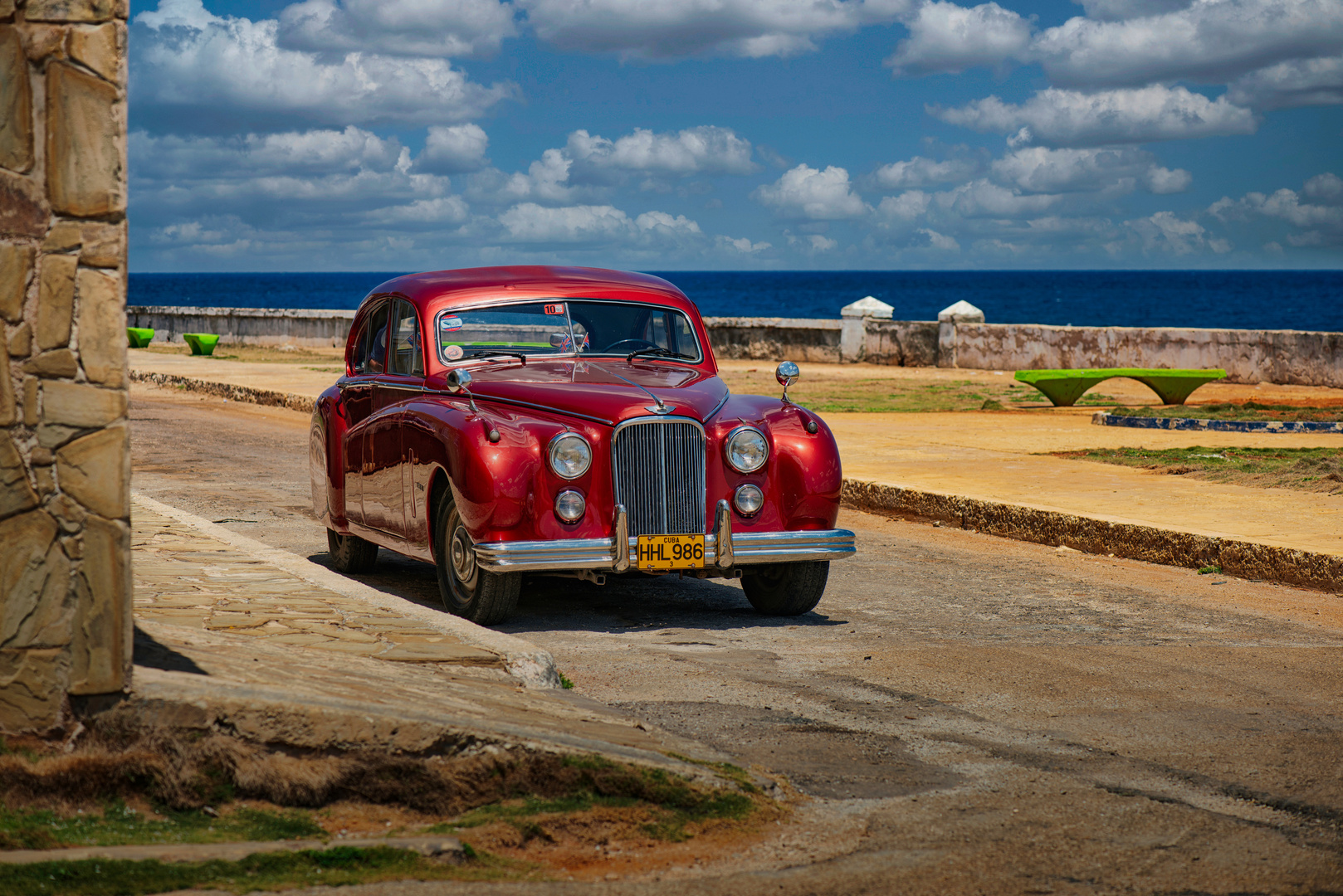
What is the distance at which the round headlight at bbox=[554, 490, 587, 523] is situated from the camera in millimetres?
6840

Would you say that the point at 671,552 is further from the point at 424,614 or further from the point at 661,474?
the point at 424,614

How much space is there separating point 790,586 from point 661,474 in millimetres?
1045

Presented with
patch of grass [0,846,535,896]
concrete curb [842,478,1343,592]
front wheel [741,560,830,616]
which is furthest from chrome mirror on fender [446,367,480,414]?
concrete curb [842,478,1343,592]

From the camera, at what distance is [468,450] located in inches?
271

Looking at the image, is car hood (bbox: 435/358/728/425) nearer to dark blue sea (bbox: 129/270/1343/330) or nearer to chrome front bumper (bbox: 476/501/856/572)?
chrome front bumper (bbox: 476/501/856/572)

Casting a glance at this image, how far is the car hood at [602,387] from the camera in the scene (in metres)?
7.03

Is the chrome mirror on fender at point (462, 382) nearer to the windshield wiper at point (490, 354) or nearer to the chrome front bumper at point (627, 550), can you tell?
the windshield wiper at point (490, 354)

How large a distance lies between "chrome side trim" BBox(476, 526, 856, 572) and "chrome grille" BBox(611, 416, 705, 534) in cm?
12

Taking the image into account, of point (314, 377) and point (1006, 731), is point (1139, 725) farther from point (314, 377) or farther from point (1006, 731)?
point (314, 377)

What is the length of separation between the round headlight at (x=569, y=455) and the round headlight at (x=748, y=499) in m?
0.76

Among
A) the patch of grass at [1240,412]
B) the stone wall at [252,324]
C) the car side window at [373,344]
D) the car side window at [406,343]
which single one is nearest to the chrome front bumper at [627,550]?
the car side window at [406,343]

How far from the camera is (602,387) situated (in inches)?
288

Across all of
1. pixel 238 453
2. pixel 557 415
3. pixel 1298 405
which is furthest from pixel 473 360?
pixel 1298 405

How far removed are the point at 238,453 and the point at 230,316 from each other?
24205 millimetres
